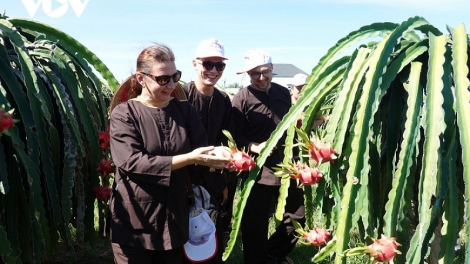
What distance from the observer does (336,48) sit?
218cm

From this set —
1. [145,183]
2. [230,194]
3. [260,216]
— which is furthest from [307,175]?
[230,194]

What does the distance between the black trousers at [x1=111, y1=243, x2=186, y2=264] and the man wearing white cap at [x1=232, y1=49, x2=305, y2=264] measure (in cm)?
123

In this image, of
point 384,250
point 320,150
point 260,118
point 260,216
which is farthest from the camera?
point 260,216

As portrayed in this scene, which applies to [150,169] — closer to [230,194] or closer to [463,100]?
[463,100]

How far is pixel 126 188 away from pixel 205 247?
0.56 metres

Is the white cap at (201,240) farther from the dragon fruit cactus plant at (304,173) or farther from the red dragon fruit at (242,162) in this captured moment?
the dragon fruit cactus plant at (304,173)

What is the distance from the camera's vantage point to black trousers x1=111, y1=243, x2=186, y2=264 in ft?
8.21

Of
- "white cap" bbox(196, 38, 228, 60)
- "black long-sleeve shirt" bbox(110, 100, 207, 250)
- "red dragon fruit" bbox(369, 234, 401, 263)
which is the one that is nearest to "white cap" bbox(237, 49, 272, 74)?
"white cap" bbox(196, 38, 228, 60)

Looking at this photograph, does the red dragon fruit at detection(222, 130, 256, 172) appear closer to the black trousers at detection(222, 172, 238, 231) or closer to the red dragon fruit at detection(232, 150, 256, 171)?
the red dragon fruit at detection(232, 150, 256, 171)

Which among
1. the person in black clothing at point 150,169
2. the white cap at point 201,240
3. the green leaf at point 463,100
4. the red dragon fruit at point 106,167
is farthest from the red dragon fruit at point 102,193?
the green leaf at point 463,100

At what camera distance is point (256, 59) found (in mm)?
3715

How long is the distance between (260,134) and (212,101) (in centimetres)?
53

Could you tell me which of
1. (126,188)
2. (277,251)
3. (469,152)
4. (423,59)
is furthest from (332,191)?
(277,251)

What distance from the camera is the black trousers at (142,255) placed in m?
2.50
